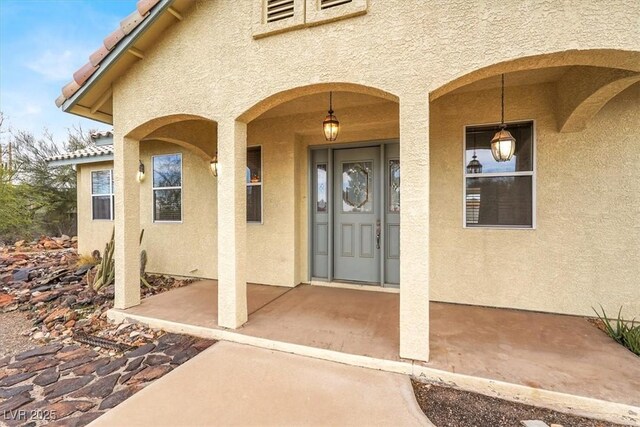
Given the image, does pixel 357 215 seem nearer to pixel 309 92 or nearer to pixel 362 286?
pixel 362 286

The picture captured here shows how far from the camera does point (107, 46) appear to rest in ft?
13.0

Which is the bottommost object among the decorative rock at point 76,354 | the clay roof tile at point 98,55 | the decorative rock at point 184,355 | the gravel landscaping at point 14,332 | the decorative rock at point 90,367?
the gravel landscaping at point 14,332

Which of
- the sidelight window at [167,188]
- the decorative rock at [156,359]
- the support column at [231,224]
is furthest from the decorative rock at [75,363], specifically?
the sidelight window at [167,188]

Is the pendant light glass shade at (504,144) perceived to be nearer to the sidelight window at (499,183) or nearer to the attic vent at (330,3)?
the sidelight window at (499,183)

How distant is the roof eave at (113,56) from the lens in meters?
3.72

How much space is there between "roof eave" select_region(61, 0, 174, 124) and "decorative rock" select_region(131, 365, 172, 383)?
414 centimetres

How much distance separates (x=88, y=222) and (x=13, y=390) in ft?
23.3

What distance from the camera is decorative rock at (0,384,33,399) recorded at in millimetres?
2723

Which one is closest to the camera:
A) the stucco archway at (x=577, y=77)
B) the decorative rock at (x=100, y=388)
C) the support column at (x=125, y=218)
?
the stucco archway at (x=577, y=77)

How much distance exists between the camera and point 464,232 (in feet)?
15.1

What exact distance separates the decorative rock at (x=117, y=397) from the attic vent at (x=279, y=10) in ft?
14.8

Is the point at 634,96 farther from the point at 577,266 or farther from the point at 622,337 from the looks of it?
the point at 622,337

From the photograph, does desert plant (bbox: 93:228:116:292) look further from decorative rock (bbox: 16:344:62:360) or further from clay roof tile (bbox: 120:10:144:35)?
clay roof tile (bbox: 120:10:144:35)

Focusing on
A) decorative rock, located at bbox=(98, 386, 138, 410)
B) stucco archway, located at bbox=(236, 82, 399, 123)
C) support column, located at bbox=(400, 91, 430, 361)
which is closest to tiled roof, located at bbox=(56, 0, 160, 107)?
stucco archway, located at bbox=(236, 82, 399, 123)
